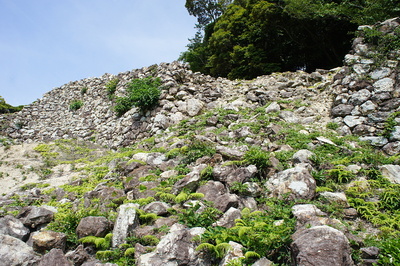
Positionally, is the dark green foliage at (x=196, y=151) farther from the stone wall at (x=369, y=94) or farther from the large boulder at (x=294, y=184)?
the stone wall at (x=369, y=94)

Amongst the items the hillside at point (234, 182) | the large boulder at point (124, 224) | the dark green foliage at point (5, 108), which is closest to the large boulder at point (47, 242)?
the hillside at point (234, 182)

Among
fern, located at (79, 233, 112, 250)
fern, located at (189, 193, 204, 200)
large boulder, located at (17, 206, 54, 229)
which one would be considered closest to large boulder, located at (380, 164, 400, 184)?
fern, located at (189, 193, 204, 200)

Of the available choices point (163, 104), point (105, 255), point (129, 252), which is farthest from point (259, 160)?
point (163, 104)

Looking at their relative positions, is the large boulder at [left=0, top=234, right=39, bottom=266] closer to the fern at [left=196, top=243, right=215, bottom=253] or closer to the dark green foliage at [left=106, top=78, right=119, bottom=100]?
the fern at [left=196, top=243, right=215, bottom=253]

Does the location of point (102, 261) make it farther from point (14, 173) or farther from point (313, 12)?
point (313, 12)

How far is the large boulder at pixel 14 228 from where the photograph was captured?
4.77 m

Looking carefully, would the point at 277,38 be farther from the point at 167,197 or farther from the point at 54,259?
the point at 54,259

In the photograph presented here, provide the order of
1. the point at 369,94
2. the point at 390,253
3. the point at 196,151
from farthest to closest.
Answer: the point at 369,94, the point at 196,151, the point at 390,253

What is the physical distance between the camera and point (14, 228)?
4.88 meters

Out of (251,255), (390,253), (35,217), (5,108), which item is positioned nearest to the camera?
(390,253)

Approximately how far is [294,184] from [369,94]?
6.11 meters

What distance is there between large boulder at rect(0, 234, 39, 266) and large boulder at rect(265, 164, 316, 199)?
4.62 metres

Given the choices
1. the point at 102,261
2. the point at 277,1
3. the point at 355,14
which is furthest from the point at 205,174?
the point at 277,1

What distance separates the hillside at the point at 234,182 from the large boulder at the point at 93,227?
21mm
